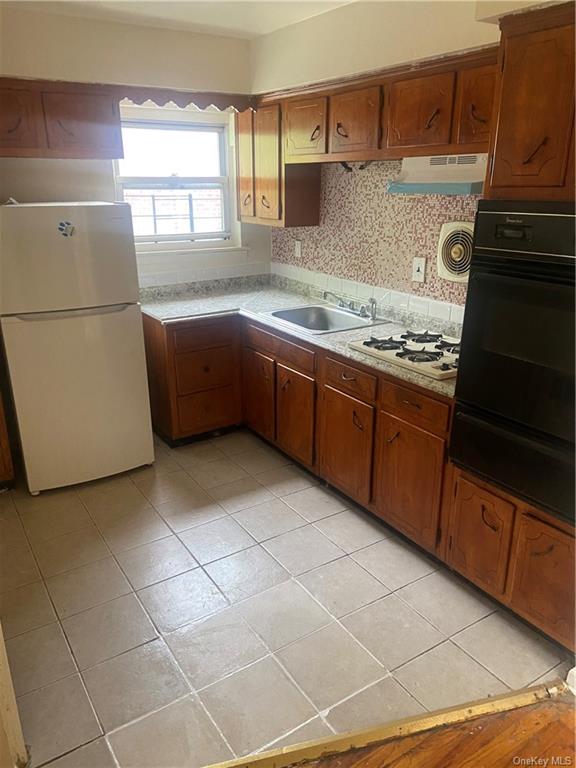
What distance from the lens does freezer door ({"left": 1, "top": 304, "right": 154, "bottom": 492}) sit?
9.39ft

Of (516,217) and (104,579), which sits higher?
(516,217)

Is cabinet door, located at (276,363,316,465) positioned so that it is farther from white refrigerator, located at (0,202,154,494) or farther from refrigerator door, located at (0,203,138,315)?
refrigerator door, located at (0,203,138,315)

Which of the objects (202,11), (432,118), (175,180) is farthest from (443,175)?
(175,180)

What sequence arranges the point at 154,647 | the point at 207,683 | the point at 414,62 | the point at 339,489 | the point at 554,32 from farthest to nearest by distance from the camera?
the point at 339,489
the point at 414,62
the point at 154,647
the point at 207,683
the point at 554,32

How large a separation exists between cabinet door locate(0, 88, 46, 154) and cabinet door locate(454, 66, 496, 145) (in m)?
2.10

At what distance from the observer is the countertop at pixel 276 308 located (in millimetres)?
2414

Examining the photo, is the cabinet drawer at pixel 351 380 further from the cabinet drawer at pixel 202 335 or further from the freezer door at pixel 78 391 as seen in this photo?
the freezer door at pixel 78 391

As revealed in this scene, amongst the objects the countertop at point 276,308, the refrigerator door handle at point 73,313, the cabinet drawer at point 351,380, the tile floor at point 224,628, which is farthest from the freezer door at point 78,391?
the cabinet drawer at point 351,380

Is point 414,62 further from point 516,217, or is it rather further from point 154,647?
point 154,647

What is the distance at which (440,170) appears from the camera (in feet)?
8.17

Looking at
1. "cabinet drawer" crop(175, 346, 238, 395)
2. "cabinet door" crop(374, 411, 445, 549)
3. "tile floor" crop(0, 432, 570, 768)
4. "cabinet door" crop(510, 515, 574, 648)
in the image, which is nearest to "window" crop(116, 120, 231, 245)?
"cabinet drawer" crop(175, 346, 238, 395)

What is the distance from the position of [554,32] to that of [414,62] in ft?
2.73

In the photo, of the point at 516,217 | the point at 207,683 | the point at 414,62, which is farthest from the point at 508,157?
the point at 207,683

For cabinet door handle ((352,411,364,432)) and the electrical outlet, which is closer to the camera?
cabinet door handle ((352,411,364,432))
